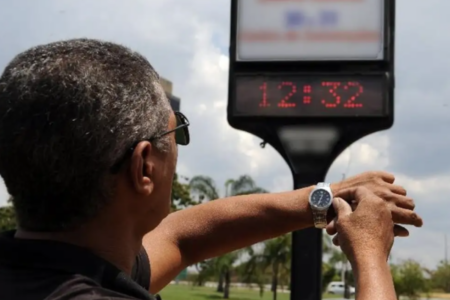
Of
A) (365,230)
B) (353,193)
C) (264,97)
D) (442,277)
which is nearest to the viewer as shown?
(365,230)

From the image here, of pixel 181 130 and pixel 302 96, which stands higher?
pixel 302 96

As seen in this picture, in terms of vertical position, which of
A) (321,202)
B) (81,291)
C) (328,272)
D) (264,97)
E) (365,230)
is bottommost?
(81,291)

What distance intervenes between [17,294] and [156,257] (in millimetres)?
811

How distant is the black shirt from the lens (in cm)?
122

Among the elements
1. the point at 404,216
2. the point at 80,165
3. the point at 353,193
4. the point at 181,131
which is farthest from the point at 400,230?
the point at 80,165

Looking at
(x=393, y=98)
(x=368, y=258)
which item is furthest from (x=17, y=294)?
(x=393, y=98)

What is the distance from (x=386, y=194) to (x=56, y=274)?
0.82m

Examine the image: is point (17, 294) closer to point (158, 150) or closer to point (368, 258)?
point (158, 150)

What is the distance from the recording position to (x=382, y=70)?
5.63 metres

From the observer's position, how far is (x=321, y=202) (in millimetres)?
1890

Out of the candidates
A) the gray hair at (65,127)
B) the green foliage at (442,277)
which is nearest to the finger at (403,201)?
the gray hair at (65,127)

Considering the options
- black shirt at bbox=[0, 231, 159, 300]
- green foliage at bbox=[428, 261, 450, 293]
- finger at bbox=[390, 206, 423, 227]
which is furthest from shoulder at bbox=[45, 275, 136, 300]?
green foliage at bbox=[428, 261, 450, 293]

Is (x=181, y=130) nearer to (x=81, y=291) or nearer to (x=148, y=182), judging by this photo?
(x=148, y=182)

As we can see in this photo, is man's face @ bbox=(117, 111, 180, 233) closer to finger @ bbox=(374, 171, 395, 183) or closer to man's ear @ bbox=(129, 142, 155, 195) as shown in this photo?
man's ear @ bbox=(129, 142, 155, 195)
